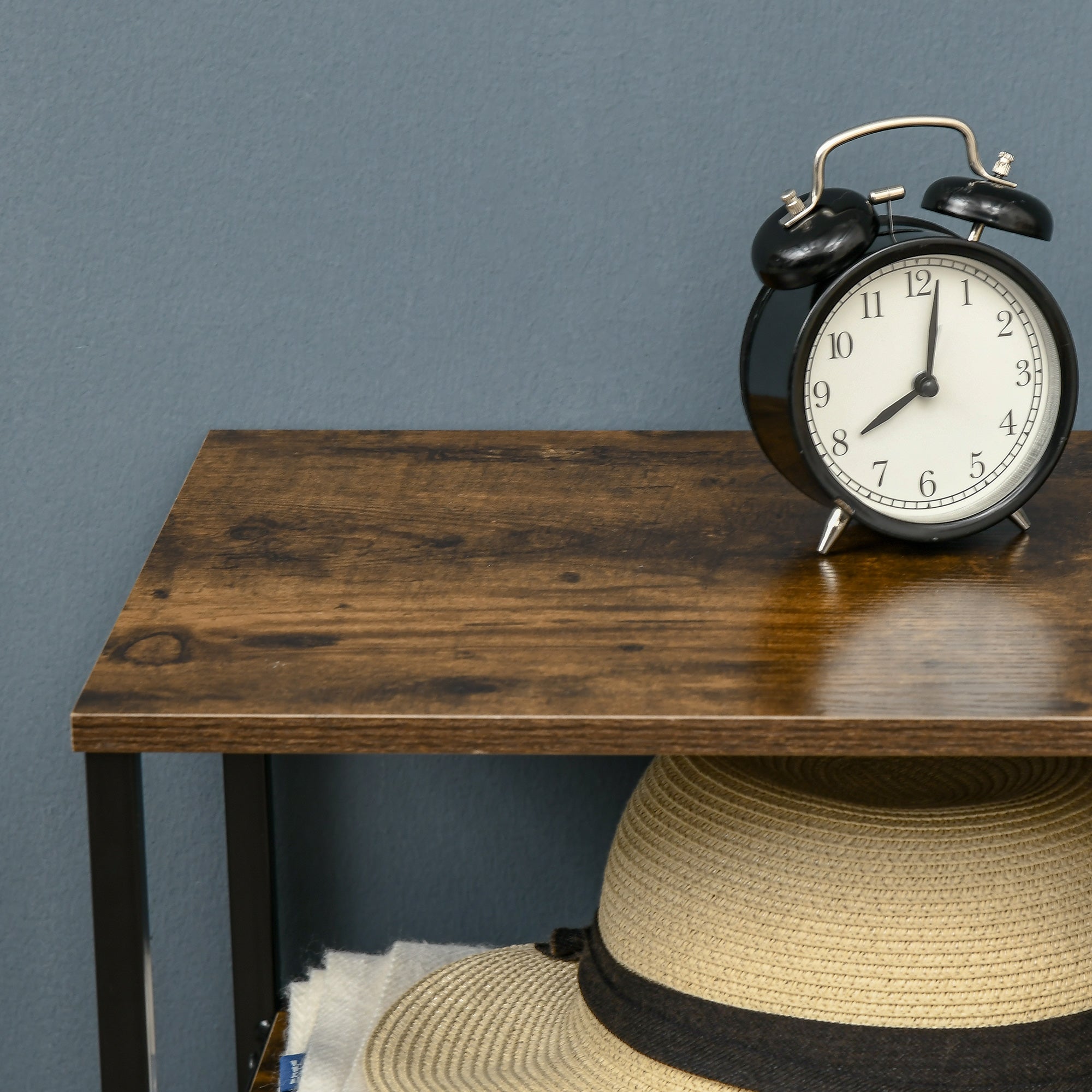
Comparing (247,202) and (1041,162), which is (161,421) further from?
(1041,162)

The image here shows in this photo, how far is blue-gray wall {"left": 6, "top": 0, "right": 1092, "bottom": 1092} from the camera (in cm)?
107

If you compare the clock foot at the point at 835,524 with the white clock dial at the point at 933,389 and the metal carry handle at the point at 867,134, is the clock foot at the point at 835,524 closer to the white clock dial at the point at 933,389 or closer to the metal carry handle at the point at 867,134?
the white clock dial at the point at 933,389

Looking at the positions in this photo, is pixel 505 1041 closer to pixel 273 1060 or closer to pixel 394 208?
pixel 273 1060

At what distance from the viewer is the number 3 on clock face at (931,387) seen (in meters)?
0.87

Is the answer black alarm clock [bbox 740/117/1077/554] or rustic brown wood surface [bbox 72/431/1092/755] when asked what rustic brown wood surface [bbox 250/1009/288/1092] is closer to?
rustic brown wood surface [bbox 72/431/1092/755]

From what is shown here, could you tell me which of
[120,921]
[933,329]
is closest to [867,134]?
[933,329]

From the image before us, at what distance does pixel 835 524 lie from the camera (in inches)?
34.9

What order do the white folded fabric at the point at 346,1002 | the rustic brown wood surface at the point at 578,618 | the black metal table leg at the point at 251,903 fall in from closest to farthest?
the rustic brown wood surface at the point at 578,618, the white folded fabric at the point at 346,1002, the black metal table leg at the point at 251,903

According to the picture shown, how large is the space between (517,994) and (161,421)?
560mm

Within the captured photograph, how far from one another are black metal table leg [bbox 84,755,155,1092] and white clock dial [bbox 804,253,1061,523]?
1.56ft

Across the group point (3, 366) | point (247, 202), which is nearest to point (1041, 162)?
point (247, 202)

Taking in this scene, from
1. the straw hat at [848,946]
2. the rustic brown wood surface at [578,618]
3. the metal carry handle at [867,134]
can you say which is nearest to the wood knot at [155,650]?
the rustic brown wood surface at [578,618]

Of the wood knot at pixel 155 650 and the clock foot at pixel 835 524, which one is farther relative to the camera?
the clock foot at pixel 835 524

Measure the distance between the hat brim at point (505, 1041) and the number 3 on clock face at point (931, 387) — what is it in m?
0.40
